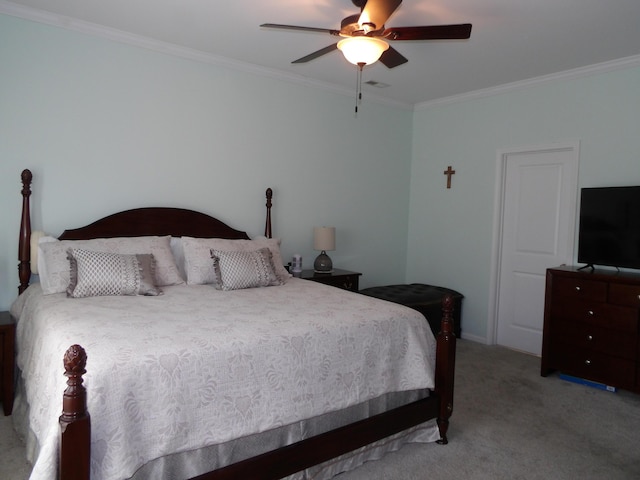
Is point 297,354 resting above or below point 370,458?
above

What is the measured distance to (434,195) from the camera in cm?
532

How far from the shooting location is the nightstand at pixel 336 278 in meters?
4.26

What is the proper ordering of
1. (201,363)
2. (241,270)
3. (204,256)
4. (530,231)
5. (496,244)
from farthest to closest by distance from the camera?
1. (496,244)
2. (530,231)
3. (204,256)
4. (241,270)
5. (201,363)

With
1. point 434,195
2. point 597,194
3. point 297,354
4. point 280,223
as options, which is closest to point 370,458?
point 297,354

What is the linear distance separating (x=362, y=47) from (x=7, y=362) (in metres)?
2.79

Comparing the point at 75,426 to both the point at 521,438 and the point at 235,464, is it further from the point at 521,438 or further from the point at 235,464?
the point at 521,438

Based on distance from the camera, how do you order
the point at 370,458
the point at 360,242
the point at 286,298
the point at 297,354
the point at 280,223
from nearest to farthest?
the point at 297,354 < the point at 370,458 < the point at 286,298 < the point at 280,223 < the point at 360,242

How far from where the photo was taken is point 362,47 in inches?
100

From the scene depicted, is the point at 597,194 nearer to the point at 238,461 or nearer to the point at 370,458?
the point at 370,458

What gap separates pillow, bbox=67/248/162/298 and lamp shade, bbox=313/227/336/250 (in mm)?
1823

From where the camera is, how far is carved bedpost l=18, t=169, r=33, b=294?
3.13 m

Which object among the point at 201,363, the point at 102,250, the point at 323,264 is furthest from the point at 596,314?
the point at 102,250

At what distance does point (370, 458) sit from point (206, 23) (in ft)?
9.98

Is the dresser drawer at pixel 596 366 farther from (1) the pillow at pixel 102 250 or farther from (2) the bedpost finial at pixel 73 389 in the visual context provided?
(2) the bedpost finial at pixel 73 389
